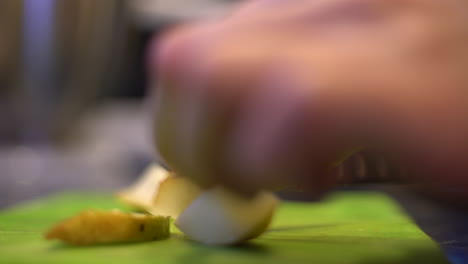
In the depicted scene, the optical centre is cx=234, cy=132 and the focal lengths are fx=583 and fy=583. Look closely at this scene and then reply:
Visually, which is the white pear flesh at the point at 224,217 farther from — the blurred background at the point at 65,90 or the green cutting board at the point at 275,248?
the blurred background at the point at 65,90

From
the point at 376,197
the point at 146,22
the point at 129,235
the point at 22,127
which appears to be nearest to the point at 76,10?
the point at 22,127

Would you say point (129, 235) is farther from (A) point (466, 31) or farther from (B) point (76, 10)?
(B) point (76, 10)

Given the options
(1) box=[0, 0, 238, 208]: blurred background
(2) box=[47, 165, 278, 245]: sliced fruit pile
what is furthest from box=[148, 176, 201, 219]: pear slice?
(1) box=[0, 0, 238, 208]: blurred background

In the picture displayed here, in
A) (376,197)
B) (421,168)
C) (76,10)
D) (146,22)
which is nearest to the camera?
(421,168)

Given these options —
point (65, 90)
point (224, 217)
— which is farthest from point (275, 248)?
point (65, 90)

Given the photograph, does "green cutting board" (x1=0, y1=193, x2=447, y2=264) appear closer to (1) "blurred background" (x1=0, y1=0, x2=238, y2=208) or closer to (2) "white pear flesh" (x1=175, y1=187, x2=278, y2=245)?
(2) "white pear flesh" (x1=175, y1=187, x2=278, y2=245)

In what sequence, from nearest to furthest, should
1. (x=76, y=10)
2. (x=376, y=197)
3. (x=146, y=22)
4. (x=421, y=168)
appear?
(x=421, y=168) < (x=376, y=197) < (x=76, y=10) < (x=146, y=22)

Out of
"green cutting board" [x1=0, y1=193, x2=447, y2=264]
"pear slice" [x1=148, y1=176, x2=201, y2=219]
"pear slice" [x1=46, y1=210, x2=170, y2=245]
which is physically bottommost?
"green cutting board" [x1=0, y1=193, x2=447, y2=264]
